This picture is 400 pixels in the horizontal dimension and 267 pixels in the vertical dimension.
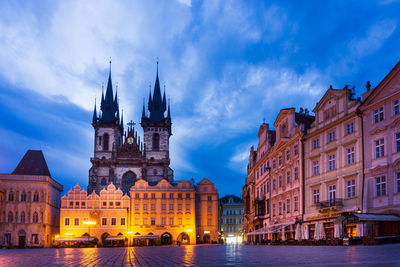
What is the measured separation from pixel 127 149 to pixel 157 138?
296 inches

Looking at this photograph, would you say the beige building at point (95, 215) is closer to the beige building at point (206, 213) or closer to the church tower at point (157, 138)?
the beige building at point (206, 213)

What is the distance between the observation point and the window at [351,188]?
1371 inches

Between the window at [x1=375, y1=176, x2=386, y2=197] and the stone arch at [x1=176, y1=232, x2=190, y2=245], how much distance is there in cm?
5183

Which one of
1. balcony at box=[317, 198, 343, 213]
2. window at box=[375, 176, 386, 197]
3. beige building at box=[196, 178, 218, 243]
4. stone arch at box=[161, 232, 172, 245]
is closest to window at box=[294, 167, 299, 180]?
balcony at box=[317, 198, 343, 213]

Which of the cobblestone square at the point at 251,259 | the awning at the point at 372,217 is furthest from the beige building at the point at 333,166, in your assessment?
the cobblestone square at the point at 251,259

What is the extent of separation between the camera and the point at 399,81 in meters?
31.4

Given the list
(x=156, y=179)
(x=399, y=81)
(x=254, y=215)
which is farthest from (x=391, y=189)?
(x=156, y=179)

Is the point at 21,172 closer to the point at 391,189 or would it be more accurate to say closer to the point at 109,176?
the point at 109,176

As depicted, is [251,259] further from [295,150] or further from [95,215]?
[95,215]

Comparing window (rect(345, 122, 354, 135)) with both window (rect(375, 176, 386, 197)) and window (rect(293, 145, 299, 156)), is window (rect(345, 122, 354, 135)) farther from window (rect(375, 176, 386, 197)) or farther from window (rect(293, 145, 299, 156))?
window (rect(293, 145, 299, 156))

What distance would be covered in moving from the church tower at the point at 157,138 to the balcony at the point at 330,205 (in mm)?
67381

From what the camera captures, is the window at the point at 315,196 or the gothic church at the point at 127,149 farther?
the gothic church at the point at 127,149

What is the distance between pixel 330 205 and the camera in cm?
3666

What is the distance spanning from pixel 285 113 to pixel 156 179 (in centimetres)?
5993
